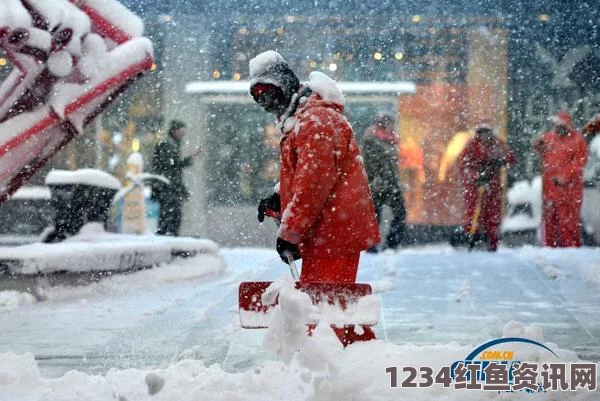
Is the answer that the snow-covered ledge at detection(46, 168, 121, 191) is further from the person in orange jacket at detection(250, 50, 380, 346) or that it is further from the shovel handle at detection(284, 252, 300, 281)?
the shovel handle at detection(284, 252, 300, 281)

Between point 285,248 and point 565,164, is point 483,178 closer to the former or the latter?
point 565,164

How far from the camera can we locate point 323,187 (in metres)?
4.41

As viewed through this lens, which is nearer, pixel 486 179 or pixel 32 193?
pixel 486 179

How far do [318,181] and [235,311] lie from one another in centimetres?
292

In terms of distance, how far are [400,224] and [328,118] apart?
8192 mm

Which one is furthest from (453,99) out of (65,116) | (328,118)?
(328,118)

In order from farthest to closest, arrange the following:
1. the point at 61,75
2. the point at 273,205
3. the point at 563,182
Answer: the point at 563,182 → the point at 61,75 → the point at 273,205

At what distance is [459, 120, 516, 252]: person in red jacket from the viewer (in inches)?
501

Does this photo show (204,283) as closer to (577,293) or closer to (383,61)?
(577,293)

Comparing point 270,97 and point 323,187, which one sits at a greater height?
point 270,97

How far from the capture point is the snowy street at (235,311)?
17.6 feet

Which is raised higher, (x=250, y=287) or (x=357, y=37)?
(x=357, y=37)

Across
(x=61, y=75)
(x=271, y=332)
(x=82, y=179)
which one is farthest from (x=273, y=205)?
(x=82, y=179)

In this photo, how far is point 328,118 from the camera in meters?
4.49
